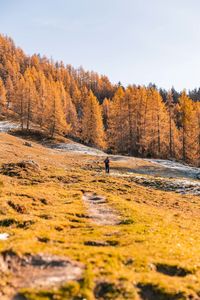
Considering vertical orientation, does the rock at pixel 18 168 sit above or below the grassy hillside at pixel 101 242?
above

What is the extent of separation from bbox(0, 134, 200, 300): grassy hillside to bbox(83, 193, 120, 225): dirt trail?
13.3 inches

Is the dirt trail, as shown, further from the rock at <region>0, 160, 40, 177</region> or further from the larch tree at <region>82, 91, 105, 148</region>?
the larch tree at <region>82, 91, 105, 148</region>

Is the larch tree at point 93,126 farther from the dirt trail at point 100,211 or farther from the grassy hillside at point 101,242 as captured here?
the dirt trail at point 100,211

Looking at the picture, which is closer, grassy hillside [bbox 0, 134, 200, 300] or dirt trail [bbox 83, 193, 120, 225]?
grassy hillside [bbox 0, 134, 200, 300]

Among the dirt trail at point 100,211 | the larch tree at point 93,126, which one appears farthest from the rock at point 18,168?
the larch tree at point 93,126

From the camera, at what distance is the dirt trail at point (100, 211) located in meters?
25.2

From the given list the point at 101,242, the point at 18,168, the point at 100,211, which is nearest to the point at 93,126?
the point at 18,168

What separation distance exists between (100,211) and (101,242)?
32.7 feet

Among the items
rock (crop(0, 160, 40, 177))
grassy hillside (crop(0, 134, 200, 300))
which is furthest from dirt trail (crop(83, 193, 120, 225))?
rock (crop(0, 160, 40, 177))

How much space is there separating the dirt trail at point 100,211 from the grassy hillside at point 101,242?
1.11 feet

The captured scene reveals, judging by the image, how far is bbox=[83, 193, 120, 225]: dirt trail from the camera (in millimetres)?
25188

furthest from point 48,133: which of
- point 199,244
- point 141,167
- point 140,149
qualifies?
point 199,244

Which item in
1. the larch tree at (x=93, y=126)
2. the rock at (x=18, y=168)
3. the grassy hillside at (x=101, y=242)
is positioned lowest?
the grassy hillside at (x=101, y=242)

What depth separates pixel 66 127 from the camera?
11250 cm
